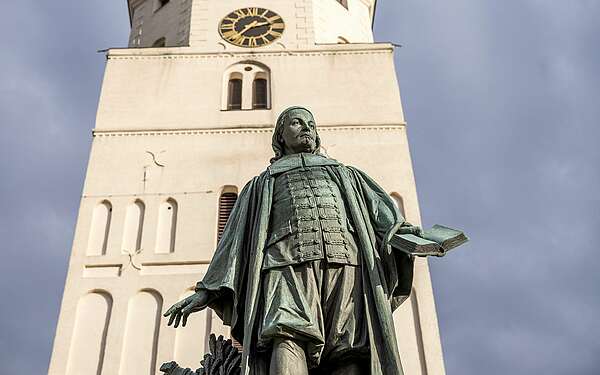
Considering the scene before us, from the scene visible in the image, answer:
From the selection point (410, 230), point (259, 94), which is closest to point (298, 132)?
point (410, 230)

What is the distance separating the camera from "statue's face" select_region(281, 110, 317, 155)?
4.55 m

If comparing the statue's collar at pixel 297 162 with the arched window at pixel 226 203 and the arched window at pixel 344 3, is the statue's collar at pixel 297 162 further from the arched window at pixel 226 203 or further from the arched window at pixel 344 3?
the arched window at pixel 344 3

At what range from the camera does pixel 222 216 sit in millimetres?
13742

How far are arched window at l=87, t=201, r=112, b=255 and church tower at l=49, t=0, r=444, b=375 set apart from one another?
0.10 ft

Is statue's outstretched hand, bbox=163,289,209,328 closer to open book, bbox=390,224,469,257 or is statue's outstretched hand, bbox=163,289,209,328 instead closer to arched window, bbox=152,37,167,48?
open book, bbox=390,224,469,257

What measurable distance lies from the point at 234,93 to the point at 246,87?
1.29 ft

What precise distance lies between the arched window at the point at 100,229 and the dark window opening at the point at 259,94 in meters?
4.23

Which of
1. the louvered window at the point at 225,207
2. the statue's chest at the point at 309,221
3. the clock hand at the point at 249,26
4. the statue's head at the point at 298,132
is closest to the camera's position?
the statue's chest at the point at 309,221

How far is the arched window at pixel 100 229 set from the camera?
43.6 feet

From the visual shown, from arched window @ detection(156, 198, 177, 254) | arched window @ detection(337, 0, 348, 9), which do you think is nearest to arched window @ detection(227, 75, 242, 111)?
arched window @ detection(156, 198, 177, 254)

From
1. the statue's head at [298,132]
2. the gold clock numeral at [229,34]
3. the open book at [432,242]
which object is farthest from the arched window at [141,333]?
the open book at [432,242]

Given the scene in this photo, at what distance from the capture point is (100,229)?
44.5 feet

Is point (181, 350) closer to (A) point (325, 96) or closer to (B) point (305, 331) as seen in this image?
(A) point (325, 96)

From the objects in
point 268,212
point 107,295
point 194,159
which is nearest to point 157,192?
point 194,159
